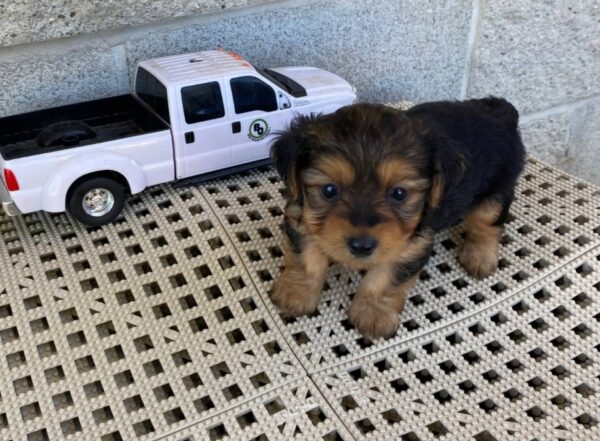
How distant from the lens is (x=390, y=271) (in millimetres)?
1729

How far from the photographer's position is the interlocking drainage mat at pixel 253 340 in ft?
5.07

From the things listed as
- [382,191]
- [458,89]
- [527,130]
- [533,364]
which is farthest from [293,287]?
[527,130]

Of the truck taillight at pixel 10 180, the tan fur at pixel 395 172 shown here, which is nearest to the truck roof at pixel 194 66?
the truck taillight at pixel 10 180

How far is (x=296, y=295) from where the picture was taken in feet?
5.82

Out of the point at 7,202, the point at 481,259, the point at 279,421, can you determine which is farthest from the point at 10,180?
the point at 481,259

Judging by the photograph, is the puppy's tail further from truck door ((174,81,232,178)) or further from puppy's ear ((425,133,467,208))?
truck door ((174,81,232,178))

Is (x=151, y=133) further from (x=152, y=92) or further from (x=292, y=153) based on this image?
(x=292, y=153)

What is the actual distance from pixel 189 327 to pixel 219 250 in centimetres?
28

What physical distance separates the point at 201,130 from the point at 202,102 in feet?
0.28

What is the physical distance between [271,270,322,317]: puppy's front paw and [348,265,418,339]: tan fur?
117 mm

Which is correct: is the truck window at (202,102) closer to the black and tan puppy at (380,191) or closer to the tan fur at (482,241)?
the black and tan puppy at (380,191)

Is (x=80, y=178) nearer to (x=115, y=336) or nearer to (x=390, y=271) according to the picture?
(x=115, y=336)

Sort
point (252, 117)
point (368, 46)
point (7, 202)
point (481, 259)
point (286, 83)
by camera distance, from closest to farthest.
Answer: point (7, 202), point (481, 259), point (252, 117), point (286, 83), point (368, 46)

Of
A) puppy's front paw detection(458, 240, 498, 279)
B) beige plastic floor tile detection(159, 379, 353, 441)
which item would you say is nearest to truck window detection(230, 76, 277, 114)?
puppy's front paw detection(458, 240, 498, 279)
